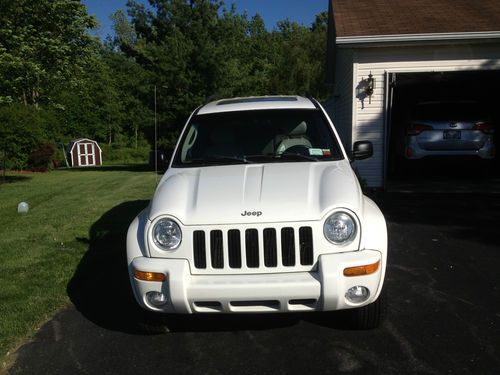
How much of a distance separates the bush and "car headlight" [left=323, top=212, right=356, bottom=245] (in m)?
19.7

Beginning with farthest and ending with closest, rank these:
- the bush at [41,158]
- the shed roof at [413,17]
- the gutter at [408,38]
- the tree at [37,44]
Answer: the bush at [41,158] → the tree at [37,44] → the shed roof at [413,17] → the gutter at [408,38]

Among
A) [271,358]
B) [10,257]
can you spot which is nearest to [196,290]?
[271,358]

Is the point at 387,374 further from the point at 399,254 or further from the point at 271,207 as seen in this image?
the point at 399,254

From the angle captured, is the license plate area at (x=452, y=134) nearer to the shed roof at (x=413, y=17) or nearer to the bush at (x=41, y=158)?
the shed roof at (x=413, y=17)

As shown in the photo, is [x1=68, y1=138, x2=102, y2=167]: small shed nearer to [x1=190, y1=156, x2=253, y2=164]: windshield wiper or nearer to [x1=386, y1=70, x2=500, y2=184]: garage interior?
[x1=386, y1=70, x2=500, y2=184]: garage interior

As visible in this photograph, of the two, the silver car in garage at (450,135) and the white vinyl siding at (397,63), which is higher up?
the white vinyl siding at (397,63)

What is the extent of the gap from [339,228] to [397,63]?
7928mm

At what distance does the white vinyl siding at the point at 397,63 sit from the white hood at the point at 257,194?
6776 mm

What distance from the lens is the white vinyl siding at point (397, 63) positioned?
10.4 m

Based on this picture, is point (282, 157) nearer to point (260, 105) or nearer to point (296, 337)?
point (260, 105)

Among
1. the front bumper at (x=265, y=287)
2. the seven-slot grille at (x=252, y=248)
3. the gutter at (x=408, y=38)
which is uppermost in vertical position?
the gutter at (x=408, y=38)

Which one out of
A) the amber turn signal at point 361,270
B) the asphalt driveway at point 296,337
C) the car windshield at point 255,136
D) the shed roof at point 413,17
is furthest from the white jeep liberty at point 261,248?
the shed roof at point 413,17

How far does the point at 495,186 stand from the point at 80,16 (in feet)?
50.2

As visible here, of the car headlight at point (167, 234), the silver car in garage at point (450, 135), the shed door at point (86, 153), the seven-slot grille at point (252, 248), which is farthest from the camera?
the shed door at point (86, 153)
